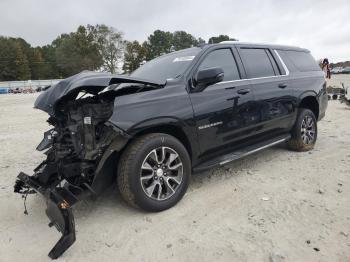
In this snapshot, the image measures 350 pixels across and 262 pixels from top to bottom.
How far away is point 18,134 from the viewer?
8750 mm

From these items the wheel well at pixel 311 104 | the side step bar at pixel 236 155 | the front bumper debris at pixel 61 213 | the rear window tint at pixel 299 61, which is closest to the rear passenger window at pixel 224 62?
the side step bar at pixel 236 155

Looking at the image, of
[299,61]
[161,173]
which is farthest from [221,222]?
[299,61]

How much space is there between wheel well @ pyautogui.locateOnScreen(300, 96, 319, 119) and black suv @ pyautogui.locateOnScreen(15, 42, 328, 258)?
1194 millimetres

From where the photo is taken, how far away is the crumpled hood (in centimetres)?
332

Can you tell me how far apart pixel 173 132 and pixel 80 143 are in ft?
3.46

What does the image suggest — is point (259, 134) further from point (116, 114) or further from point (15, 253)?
point (15, 253)

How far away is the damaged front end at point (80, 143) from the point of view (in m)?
3.31

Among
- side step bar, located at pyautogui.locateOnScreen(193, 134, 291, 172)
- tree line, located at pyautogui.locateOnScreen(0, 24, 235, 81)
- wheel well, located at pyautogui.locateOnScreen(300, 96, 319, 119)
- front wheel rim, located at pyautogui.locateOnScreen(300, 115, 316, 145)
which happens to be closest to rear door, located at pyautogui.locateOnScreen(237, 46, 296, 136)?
side step bar, located at pyautogui.locateOnScreen(193, 134, 291, 172)

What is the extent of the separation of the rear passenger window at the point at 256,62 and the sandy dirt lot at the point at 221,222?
1404mm

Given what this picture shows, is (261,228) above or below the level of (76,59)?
below

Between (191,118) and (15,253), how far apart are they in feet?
7.26

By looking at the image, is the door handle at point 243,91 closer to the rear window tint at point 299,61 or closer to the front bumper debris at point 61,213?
the rear window tint at point 299,61

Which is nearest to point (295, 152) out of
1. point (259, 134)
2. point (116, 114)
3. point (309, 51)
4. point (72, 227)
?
point (259, 134)

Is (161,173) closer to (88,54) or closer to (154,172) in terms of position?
(154,172)
